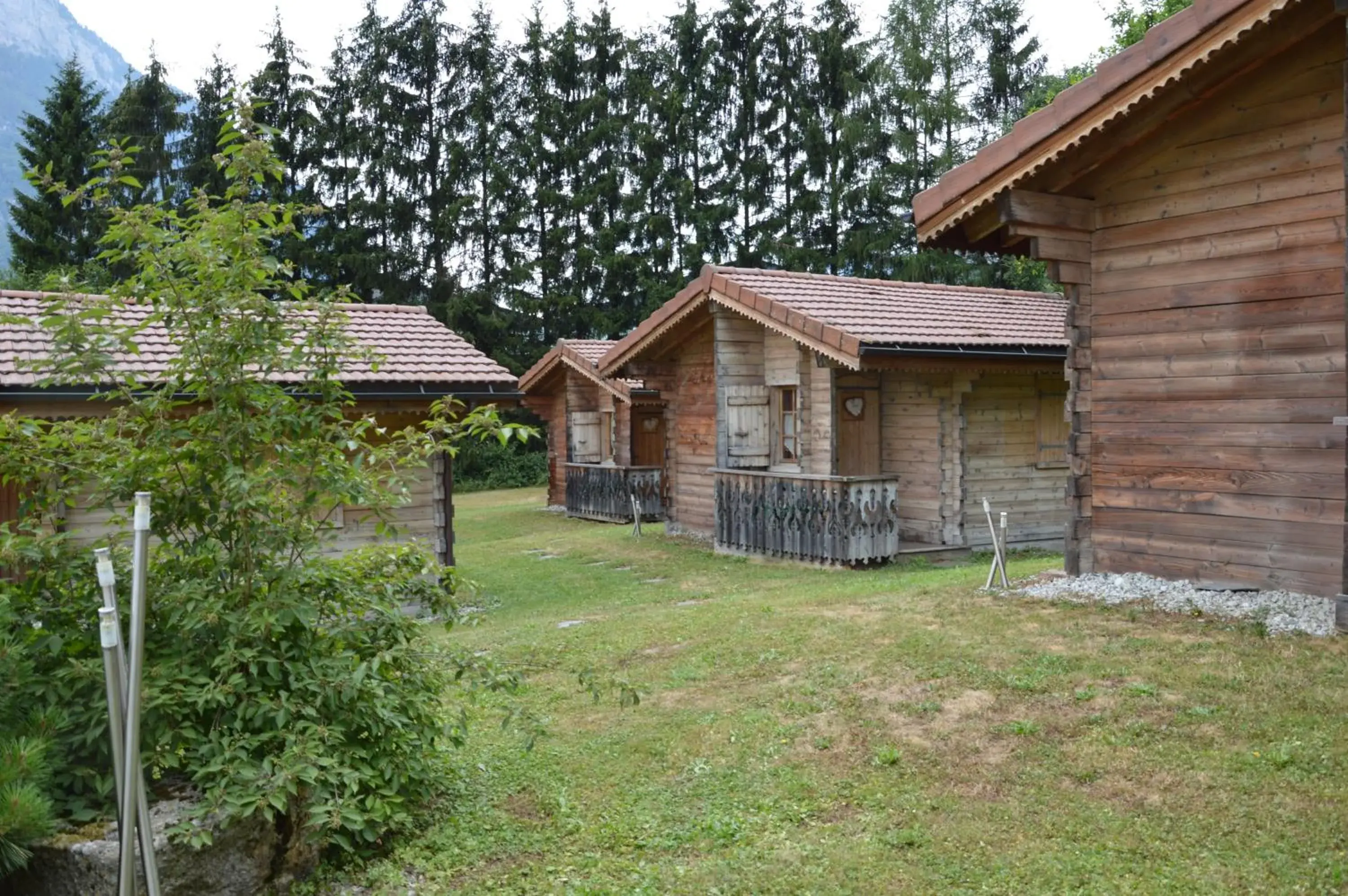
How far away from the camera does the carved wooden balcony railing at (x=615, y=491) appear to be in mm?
21766

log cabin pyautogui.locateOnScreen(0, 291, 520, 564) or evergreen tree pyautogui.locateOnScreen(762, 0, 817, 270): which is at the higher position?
evergreen tree pyautogui.locateOnScreen(762, 0, 817, 270)

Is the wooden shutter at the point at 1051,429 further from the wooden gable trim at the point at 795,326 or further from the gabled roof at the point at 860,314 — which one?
the wooden gable trim at the point at 795,326

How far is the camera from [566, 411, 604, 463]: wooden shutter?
23.2 m

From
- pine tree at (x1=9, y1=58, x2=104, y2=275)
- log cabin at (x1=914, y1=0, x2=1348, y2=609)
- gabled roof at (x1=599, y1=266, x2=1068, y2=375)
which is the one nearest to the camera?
log cabin at (x1=914, y1=0, x2=1348, y2=609)

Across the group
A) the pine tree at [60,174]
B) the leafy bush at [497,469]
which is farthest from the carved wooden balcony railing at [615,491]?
the pine tree at [60,174]

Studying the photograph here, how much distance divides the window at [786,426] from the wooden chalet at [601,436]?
5212mm

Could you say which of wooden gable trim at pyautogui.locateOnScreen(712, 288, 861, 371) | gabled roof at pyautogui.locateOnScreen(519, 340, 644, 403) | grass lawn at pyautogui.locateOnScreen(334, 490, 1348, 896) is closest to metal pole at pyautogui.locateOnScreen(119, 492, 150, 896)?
grass lawn at pyautogui.locateOnScreen(334, 490, 1348, 896)

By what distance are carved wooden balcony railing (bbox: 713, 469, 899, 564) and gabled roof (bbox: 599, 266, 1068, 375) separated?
74.6 inches

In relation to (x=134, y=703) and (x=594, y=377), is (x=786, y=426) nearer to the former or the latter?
(x=594, y=377)

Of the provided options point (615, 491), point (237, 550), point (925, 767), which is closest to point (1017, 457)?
point (615, 491)

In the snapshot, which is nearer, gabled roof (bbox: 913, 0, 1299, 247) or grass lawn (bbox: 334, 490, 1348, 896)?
grass lawn (bbox: 334, 490, 1348, 896)

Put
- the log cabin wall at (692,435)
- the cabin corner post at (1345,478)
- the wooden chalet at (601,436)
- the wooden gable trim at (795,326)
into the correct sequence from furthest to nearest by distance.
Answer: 1. the wooden chalet at (601,436)
2. the log cabin wall at (692,435)
3. the wooden gable trim at (795,326)
4. the cabin corner post at (1345,478)

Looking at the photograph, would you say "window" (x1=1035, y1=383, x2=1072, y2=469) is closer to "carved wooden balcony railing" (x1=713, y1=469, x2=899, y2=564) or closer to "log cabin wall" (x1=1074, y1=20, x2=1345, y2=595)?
"carved wooden balcony railing" (x1=713, y1=469, x2=899, y2=564)

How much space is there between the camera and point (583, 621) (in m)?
10.6
